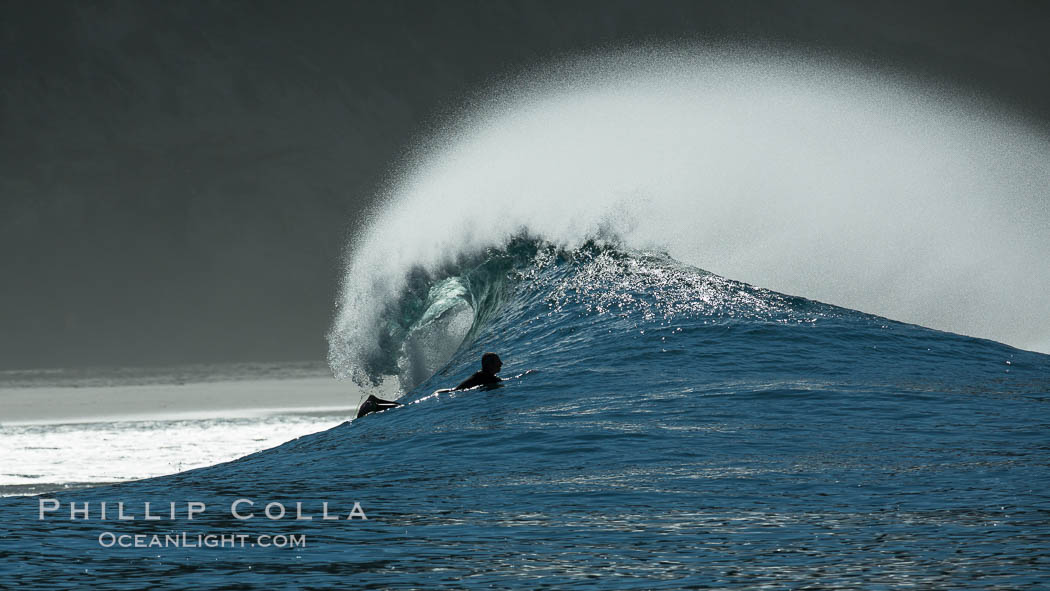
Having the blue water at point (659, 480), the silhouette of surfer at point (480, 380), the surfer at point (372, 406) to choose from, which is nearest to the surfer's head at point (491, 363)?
the silhouette of surfer at point (480, 380)

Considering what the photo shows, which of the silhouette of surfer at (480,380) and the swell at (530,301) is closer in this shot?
the silhouette of surfer at (480,380)

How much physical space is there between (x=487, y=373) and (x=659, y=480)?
6.14 metres

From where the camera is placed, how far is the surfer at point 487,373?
14039 mm

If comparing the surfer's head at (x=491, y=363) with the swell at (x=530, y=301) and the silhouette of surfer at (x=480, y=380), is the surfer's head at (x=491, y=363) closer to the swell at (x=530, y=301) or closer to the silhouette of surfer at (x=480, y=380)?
the silhouette of surfer at (x=480, y=380)

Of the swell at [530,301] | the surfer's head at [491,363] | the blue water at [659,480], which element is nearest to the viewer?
the blue water at [659,480]

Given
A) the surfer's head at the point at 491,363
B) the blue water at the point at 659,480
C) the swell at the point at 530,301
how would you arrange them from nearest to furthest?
the blue water at the point at 659,480 → the surfer's head at the point at 491,363 → the swell at the point at 530,301

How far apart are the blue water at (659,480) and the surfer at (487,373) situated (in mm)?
231

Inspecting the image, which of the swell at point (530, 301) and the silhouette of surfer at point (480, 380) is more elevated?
the swell at point (530, 301)

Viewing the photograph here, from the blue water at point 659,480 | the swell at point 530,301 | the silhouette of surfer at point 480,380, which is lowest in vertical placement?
the blue water at point 659,480

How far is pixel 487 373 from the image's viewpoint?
14180 millimetres

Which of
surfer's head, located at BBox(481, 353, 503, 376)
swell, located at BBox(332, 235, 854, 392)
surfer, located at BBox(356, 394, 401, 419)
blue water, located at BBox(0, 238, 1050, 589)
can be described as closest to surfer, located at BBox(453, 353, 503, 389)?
surfer's head, located at BBox(481, 353, 503, 376)

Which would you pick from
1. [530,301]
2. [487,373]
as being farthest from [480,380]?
[530,301]

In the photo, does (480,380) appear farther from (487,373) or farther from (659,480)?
(659,480)

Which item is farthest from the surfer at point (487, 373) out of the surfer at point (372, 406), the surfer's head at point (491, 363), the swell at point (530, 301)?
the swell at point (530, 301)
